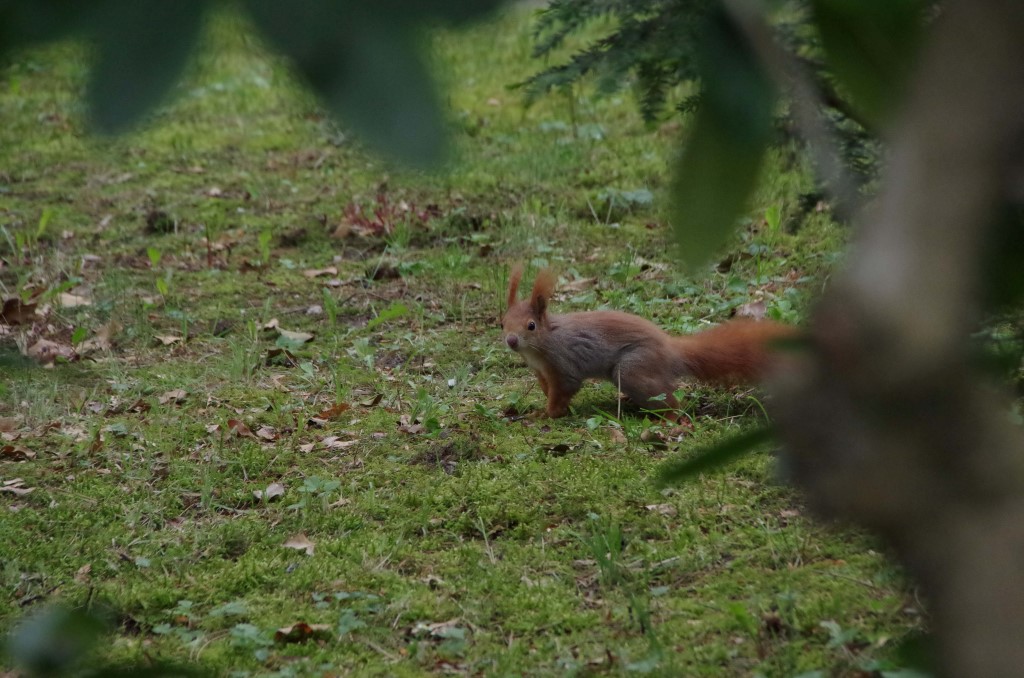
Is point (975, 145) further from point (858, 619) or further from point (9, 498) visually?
point (9, 498)

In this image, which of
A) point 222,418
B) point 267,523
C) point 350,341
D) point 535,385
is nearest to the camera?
point 267,523

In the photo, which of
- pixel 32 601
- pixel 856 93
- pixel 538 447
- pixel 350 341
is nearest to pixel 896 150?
pixel 856 93

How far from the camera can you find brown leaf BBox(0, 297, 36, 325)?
4.09 m

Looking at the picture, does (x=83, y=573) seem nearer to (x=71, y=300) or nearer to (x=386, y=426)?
(x=386, y=426)

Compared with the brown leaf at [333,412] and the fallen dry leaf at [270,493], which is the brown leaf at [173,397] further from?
the fallen dry leaf at [270,493]

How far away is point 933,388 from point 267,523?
2547 millimetres

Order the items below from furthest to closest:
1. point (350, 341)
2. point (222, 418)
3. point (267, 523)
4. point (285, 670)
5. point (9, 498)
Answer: point (350, 341) → point (222, 418) → point (9, 498) → point (267, 523) → point (285, 670)

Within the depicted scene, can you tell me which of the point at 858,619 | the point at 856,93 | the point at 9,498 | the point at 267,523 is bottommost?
the point at 9,498

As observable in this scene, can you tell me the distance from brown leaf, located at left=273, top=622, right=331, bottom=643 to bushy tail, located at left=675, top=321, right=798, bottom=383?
1.52 meters

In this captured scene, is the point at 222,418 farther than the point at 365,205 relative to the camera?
No

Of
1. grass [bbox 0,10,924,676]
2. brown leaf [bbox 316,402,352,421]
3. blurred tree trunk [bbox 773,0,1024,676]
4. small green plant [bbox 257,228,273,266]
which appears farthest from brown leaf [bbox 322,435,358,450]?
blurred tree trunk [bbox 773,0,1024,676]

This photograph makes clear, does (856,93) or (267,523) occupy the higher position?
(856,93)

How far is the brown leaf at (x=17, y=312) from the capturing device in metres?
4.09

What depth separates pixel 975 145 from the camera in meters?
0.55
